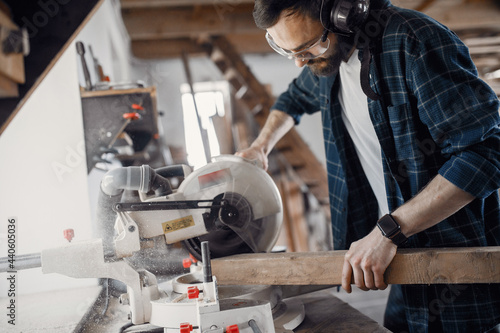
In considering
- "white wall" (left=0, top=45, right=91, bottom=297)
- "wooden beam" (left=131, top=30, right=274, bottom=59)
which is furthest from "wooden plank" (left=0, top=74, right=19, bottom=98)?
"wooden beam" (left=131, top=30, right=274, bottom=59)

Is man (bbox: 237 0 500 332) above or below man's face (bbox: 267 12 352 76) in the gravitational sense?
below

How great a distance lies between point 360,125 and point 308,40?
354 millimetres

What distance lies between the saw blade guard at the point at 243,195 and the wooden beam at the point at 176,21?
11.7 feet

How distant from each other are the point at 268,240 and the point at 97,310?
1.89 ft

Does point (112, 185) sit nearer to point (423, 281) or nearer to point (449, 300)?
point (423, 281)

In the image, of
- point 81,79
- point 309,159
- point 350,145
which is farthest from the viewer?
point 309,159

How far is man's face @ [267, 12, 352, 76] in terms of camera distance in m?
1.26

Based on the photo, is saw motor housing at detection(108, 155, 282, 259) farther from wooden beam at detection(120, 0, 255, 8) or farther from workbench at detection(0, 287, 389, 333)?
wooden beam at detection(120, 0, 255, 8)

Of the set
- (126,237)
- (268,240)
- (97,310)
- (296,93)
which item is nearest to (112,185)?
(126,237)

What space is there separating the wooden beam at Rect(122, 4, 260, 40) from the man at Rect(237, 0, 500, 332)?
3.38m

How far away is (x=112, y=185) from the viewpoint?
1113 mm

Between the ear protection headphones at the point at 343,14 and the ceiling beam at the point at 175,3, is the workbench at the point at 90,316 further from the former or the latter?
the ceiling beam at the point at 175,3

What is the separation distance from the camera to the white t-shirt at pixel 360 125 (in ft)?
4.56

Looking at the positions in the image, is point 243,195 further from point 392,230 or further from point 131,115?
point 131,115
